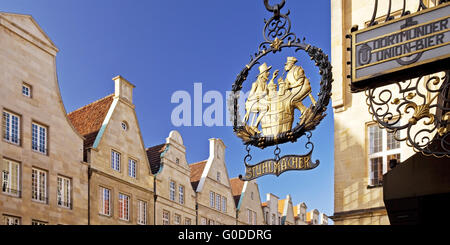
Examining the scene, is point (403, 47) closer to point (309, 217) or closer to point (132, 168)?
point (132, 168)

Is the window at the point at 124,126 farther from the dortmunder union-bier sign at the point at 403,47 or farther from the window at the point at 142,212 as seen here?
the dortmunder union-bier sign at the point at 403,47

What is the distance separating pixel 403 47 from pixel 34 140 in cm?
1828

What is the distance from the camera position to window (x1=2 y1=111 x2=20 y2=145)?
21891 mm

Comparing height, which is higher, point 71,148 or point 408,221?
point 71,148

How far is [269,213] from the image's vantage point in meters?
41.8

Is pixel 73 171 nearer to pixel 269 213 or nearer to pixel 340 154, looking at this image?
pixel 340 154

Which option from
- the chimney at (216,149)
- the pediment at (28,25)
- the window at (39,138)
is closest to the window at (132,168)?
the window at (39,138)

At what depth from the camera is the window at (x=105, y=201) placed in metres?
26.4

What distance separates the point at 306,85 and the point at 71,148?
15.5m

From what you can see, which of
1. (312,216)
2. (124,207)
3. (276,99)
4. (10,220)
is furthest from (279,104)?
(312,216)

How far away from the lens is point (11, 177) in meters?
21.9
